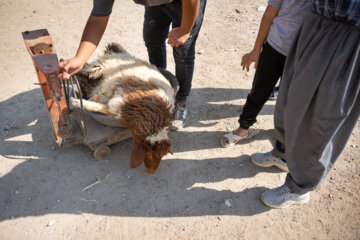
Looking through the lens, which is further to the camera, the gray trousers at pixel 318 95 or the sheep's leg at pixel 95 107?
the sheep's leg at pixel 95 107

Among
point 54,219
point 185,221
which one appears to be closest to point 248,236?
point 185,221

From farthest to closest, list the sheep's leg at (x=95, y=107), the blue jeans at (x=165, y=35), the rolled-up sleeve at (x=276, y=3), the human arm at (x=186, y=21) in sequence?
the blue jeans at (x=165, y=35)
the sheep's leg at (x=95, y=107)
the human arm at (x=186, y=21)
the rolled-up sleeve at (x=276, y=3)

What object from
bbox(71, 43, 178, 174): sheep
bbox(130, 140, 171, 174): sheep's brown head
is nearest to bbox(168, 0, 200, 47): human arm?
bbox(71, 43, 178, 174): sheep

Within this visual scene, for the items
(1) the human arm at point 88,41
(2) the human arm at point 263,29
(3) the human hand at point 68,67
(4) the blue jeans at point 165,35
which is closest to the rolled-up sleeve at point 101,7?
(1) the human arm at point 88,41

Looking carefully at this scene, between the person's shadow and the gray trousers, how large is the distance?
90 cm

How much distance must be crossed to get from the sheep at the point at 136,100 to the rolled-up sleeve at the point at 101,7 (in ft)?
2.22

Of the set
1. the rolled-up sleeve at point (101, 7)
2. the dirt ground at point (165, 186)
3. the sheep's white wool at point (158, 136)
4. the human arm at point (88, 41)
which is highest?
the rolled-up sleeve at point (101, 7)

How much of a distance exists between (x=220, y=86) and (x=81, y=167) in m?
2.42

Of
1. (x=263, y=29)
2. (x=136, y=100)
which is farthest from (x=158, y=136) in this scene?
(x=263, y=29)

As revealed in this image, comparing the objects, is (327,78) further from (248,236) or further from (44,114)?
(44,114)

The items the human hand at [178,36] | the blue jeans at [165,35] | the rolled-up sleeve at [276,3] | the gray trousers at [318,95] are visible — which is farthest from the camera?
the blue jeans at [165,35]

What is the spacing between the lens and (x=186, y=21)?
248 centimetres

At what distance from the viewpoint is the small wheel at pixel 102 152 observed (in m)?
3.03

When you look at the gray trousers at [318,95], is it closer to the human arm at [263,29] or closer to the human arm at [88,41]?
the human arm at [263,29]
